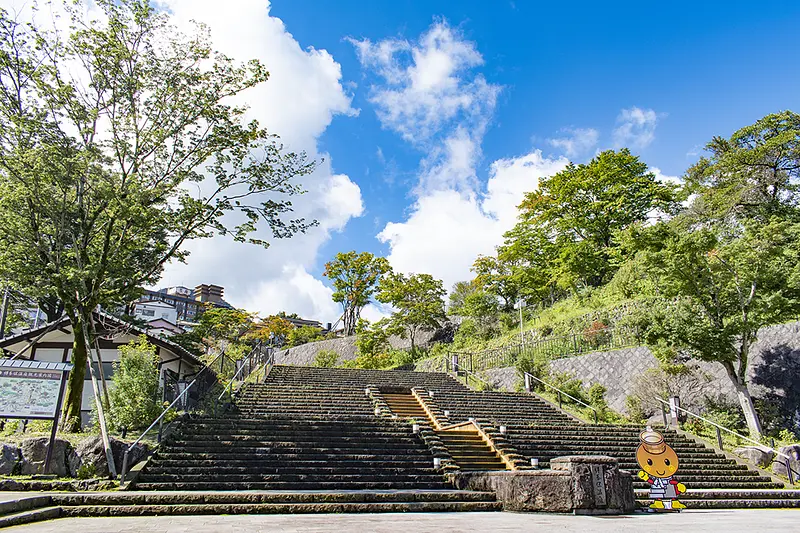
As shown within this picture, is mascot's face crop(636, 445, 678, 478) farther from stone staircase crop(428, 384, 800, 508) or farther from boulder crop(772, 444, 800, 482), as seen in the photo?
boulder crop(772, 444, 800, 482)

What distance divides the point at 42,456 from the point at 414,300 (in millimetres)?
24736

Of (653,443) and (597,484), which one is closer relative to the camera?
(597,484)

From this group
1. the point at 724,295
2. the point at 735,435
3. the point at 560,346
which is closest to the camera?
the point at 735,435

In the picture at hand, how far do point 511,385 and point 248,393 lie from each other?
35.9 feet

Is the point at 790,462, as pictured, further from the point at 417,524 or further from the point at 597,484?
the point at 417,524

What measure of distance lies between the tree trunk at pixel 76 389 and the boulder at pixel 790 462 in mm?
17152

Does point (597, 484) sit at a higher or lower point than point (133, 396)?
lower

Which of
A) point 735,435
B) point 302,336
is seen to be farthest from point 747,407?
point 302,336

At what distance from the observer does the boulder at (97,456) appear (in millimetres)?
9336

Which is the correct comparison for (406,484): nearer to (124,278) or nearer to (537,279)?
(124,278)

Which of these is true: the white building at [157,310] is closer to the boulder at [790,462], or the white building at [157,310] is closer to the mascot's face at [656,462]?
the boulder at [790,462]

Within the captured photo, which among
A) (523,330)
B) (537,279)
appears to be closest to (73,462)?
(523,330)

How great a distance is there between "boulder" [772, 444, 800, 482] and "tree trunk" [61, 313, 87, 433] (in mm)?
17152

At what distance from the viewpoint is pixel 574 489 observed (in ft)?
24.3
